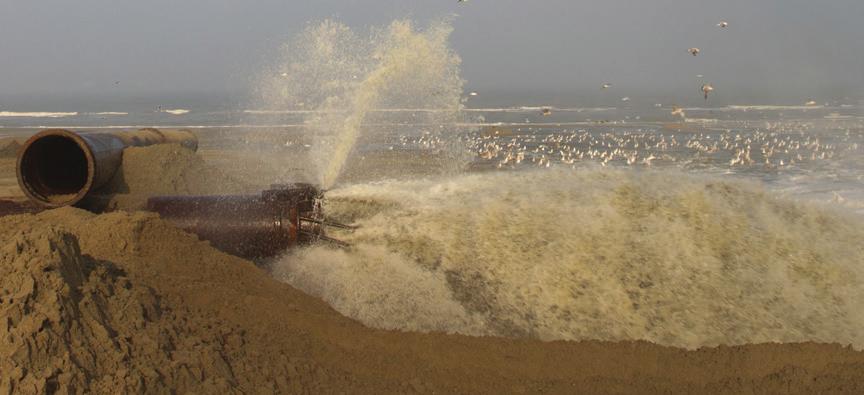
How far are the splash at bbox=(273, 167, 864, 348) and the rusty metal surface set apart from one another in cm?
29

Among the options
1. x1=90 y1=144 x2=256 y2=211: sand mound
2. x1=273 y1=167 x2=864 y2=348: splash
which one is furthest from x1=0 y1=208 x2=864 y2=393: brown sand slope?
x1=90 y1=144 x2=256 y2=211: sand mound

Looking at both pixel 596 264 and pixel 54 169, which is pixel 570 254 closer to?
pixel 596 264

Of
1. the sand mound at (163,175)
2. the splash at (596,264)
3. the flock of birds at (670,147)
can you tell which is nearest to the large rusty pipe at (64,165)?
the sand mound at (163,175)

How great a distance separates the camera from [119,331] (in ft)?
15.5

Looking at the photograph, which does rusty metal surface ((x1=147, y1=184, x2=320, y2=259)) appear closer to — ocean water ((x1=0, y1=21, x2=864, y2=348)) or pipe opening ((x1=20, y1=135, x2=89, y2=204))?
ocean water ((x1=0, y1=21, x2=864, y2=348))

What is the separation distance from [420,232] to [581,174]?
2.79 meters

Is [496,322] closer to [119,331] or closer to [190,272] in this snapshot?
[190,272]

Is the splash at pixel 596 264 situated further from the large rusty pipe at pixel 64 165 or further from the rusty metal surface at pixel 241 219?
the large rusty pipe at pixel 64 165

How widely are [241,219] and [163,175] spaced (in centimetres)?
391

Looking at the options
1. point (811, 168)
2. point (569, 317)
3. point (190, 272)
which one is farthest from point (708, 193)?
point (811, 168)

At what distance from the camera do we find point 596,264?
7.75 metres

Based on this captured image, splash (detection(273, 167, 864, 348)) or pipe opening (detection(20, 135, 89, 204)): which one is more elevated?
pipe opening (detection(20, 135, 89, 204))

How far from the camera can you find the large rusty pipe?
352 inches

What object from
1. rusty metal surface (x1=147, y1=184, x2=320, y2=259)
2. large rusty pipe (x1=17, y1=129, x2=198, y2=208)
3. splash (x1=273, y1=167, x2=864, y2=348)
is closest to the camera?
splash (x1=273, y1=167, x2=864, y2=348)
